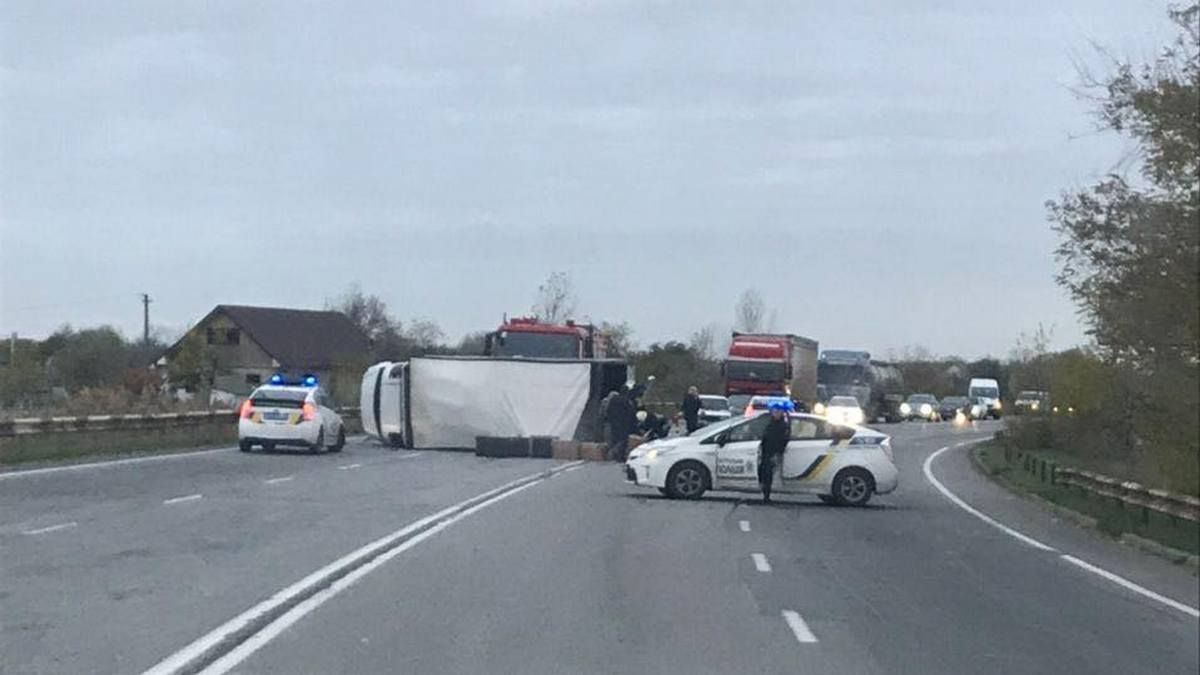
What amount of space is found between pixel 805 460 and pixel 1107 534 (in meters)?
5.70

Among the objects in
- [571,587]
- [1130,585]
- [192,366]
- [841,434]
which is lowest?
[1130,585]

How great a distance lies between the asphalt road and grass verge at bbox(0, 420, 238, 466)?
6.97 meters

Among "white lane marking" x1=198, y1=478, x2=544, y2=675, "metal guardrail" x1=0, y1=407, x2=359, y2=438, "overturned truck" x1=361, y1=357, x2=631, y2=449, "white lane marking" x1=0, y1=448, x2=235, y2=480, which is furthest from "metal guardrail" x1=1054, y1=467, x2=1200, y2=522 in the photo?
"metal guardrail" x1=0, y1=407, x2=359, y2=438

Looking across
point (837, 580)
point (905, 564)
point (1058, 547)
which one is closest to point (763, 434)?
point (1058, 547)

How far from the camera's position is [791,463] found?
1161 inches

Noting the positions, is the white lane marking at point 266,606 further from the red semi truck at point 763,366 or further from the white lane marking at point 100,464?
the red semi truck at point 763,366

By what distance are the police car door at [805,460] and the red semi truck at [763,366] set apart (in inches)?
1219

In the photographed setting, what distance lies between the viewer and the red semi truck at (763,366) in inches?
2422

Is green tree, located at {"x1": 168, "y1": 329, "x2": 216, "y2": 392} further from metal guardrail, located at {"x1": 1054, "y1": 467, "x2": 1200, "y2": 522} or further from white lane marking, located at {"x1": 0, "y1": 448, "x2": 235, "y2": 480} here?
metal guardrail, located at {"x1": 1054, "y1": 467, "x2": 1200, "y2": 522}

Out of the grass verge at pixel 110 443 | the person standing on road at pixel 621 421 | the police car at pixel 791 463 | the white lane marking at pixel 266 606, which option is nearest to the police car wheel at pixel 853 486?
the police car at pixel 791 463

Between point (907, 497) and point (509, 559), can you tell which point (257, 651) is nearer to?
point (509, 559)

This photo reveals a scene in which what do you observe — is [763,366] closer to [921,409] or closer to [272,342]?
[921,409]

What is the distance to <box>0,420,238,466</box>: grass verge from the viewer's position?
120ft

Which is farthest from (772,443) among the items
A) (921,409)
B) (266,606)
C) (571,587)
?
(921,409)
